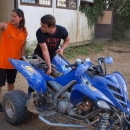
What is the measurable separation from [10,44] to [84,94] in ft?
4.96

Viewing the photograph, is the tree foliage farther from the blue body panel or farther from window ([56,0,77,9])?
the blue body panel

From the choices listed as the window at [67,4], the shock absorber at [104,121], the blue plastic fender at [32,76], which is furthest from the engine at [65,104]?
the window at [67,4]

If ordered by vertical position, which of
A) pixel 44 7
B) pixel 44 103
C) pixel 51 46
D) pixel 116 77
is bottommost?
pixel 44 103

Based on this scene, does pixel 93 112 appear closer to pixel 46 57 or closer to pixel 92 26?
pixel 46 57

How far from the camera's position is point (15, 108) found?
3.26 m

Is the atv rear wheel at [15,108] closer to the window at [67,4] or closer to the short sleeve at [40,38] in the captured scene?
the short sleeve at [40,38]

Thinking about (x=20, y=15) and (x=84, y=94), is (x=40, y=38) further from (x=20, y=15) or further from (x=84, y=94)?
(x=84, y=94)

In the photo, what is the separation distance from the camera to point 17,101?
3.29m

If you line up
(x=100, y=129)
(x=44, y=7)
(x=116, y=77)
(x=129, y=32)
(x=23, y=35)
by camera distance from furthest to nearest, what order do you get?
(x=129, y=32) → (x=44, y=7) → (x=23, y=35) → (x=116, y=77) → (x=100, y=129)

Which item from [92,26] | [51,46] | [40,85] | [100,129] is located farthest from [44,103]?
[92,26]

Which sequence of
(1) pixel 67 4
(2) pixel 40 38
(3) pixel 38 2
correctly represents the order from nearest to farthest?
(2) pixel 40 38
(3) pixel 38 2
(1) pixel 67 4

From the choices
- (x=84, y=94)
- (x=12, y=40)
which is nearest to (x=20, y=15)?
(x=12, y=40)

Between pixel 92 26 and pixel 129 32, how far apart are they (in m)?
4.09

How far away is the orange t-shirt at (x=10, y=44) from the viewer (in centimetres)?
342
